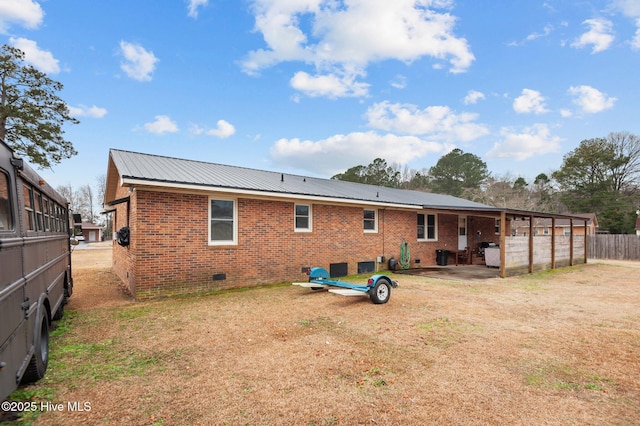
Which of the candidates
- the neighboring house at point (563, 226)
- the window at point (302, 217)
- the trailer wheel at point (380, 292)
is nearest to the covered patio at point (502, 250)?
the window at point (302, 217)

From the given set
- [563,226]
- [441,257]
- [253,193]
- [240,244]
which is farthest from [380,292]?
[563,226]

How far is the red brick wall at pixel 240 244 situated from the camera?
27.0ft

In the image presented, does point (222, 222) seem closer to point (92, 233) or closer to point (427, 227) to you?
point (427, 227)

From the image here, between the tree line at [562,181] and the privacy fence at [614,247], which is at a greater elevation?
the tree line at [562,181]

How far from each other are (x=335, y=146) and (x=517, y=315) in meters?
28.7

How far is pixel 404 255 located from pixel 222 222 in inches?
335

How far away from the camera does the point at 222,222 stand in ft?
31.3

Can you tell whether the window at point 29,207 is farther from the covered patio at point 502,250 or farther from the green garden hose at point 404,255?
the green garden hose at point 404,255

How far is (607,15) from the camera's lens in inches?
413

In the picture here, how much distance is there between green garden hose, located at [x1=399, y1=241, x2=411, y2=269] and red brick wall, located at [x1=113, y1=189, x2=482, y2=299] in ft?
0.78

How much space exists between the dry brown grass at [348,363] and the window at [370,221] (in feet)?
19.1

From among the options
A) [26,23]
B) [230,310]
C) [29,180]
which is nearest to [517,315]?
[230,310]

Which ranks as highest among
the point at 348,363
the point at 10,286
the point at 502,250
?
the point at 10,286

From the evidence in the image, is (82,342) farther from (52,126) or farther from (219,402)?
(52,126)
